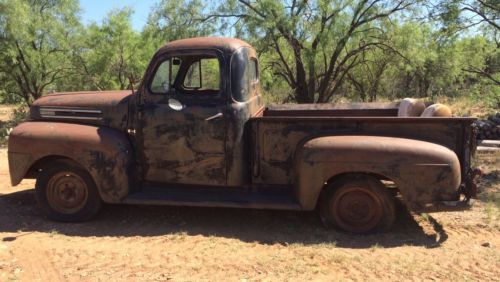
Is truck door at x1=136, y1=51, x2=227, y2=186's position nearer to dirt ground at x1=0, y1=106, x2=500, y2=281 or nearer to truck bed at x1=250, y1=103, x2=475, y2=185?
truck bed at x1=250, y1=103, x2=475, y2=185

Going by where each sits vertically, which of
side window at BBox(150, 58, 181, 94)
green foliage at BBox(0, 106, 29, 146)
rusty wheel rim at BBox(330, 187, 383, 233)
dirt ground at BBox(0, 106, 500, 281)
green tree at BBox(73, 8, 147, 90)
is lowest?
dirt ground at BBox(0, 106, 500, 281)

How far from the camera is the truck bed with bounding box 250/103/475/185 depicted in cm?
494

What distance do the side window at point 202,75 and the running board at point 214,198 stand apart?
1185 mm

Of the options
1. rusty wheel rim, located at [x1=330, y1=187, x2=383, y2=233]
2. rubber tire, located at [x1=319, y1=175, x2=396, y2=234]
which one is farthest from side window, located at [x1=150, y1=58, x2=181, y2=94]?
rusty wheel rim, located at [x1=330, y1=187, x2=383, y2=233]

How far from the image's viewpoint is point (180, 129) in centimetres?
541

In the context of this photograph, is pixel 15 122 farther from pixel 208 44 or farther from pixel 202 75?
pixel 208 44

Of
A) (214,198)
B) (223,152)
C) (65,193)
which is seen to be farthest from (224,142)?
(65,193)

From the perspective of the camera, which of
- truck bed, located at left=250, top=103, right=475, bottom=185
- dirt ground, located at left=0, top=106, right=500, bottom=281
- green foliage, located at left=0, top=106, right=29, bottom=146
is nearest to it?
dirt ground, located at left=0, top=106, right=500, bottom=281

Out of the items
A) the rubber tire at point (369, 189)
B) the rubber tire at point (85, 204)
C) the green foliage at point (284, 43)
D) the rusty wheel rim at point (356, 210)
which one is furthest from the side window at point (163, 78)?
the green foliage at point (284, 43)

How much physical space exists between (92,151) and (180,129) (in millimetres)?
974

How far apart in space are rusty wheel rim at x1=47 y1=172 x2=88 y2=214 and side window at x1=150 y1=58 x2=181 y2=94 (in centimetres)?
138

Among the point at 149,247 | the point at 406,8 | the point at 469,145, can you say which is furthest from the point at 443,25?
the point at 149,247

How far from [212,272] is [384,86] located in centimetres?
1860

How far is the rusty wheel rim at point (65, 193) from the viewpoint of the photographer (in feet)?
18.5
